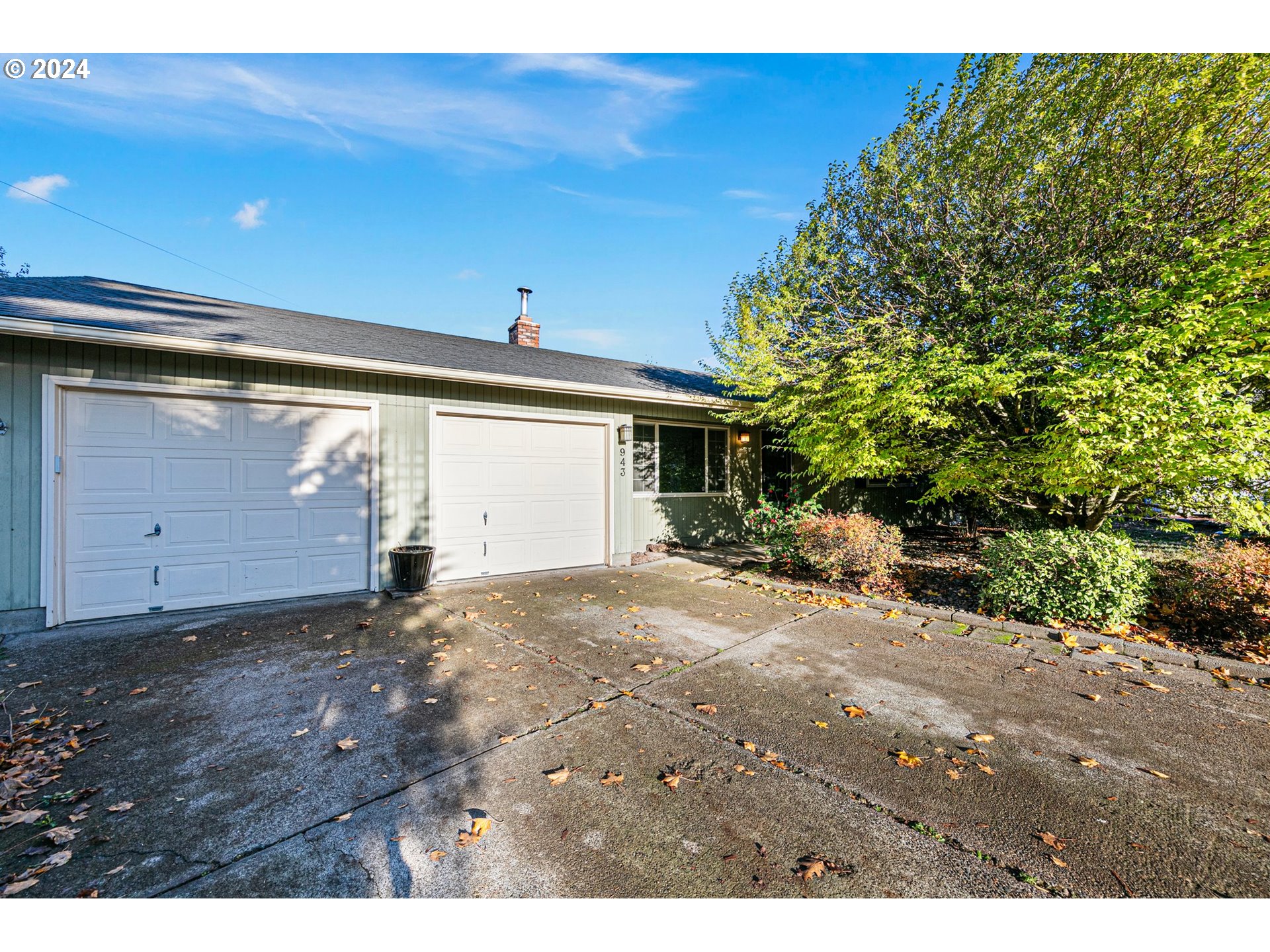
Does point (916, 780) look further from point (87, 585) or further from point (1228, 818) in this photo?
point (87, 585)

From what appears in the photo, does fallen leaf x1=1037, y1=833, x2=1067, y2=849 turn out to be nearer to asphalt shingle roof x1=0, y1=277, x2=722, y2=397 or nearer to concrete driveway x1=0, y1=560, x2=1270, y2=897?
concrete driveway x1=0, y1=560, x2=1270, y2=897

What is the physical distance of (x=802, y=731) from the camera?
2965 millimetres

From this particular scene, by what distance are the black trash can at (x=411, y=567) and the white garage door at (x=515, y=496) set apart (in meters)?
0.43

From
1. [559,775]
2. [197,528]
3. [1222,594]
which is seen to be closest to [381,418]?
[197,528]

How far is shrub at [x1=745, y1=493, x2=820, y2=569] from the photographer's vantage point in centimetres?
732

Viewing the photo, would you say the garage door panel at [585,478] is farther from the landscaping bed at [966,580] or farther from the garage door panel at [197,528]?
the garage door panel at [197,528]

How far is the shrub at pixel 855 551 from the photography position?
6328mm

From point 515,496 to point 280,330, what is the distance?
3591mm

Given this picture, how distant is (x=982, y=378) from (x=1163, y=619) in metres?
2.89

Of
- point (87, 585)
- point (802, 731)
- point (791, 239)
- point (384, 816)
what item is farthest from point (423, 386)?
point (791, 239)

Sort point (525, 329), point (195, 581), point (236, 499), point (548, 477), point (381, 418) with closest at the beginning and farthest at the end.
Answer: point (195, 581)
point (236, 499)
point (381, 418)
point (548, 477)
point (525, 329)

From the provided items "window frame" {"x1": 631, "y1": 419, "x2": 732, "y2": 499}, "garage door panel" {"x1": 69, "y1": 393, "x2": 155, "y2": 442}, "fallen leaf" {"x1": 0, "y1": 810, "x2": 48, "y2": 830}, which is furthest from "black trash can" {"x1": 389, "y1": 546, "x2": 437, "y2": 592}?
"fallen leaf" {"x1": 0, "y1": 810, "x2": 48, "y2": 830}

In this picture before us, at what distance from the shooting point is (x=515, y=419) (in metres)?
7.29

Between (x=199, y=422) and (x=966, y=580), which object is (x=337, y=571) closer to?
(x=199, y=422)
